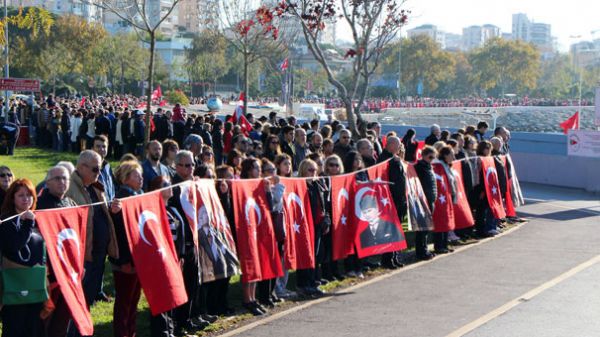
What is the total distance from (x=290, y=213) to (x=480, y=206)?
6.06 meters

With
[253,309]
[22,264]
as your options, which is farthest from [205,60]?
[22,264]

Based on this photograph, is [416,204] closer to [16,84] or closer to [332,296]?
[332,296]

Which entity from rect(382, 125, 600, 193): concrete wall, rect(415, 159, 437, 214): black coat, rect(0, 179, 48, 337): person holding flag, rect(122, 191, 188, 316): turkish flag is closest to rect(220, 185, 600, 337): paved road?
rect(415, 159, 437, 214): black coat

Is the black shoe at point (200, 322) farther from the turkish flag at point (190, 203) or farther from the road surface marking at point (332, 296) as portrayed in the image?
the turkish flag at point (190, 203)

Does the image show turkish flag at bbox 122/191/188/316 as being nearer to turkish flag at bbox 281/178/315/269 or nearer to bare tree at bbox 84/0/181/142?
turkish flag at bbox 281/178/315/269

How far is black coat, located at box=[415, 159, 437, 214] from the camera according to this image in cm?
1340

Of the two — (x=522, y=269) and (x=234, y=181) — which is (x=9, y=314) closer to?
(x=234, y=181)

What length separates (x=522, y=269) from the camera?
41.3ft

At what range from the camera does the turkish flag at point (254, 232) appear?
379 inches

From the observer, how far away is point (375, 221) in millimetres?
12102

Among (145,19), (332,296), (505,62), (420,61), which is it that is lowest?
(332,296)

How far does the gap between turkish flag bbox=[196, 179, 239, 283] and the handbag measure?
7.79 feet

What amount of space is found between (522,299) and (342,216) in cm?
256

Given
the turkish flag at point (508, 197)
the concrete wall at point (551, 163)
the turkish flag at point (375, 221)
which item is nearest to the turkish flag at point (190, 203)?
the turkish flag at point (375, 221)
